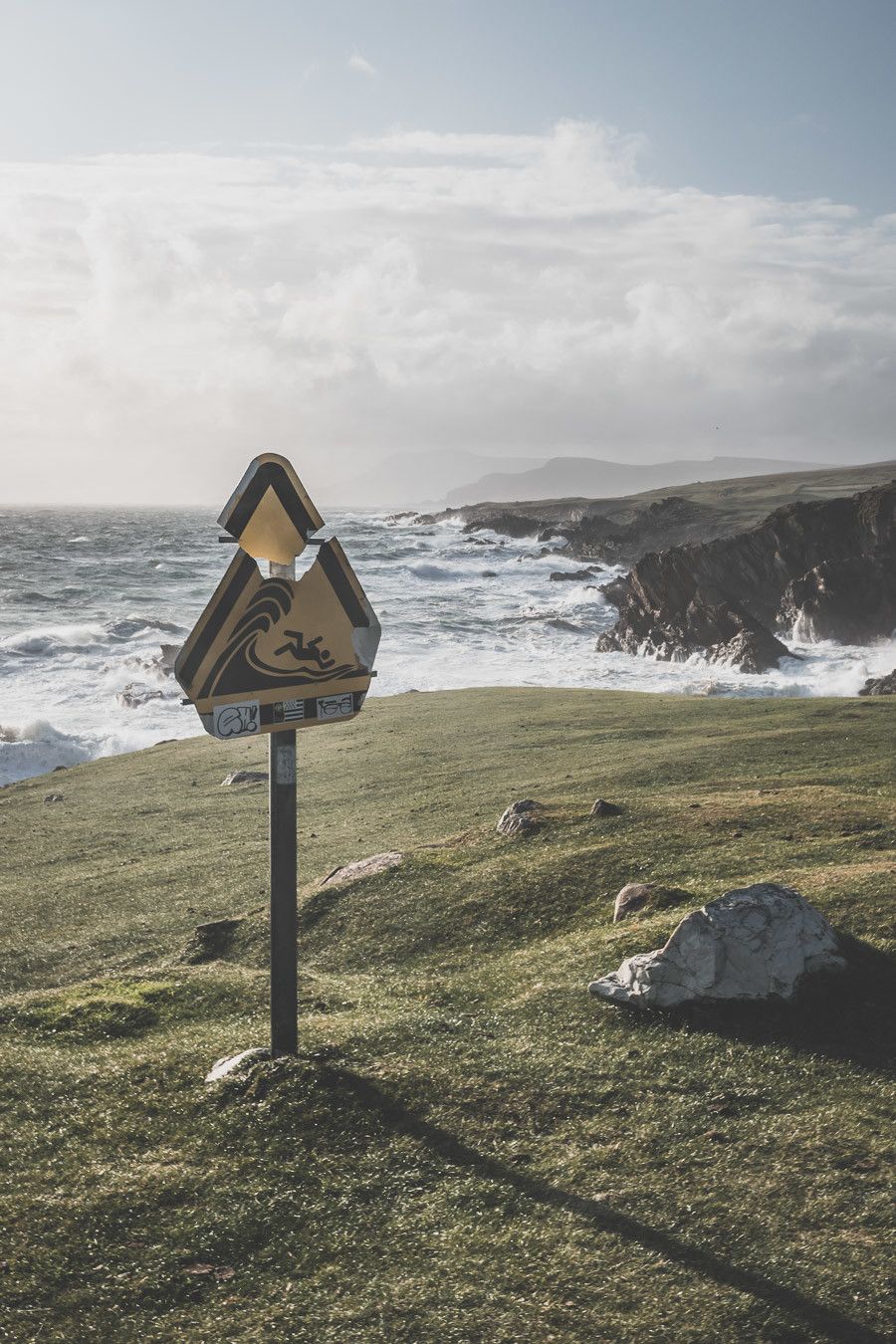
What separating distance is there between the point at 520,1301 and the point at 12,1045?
19.2 feet

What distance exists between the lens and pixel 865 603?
6100cm

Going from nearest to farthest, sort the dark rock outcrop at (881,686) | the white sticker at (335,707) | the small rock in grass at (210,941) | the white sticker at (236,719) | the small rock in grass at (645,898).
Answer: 1. the white sticker at (236,719)
2. the white sticker at (335,707)
3. the small rock in grass at (645,898)
4. the small rock in grass at (210,941)
5. the dark rock outcrop at (881,686)

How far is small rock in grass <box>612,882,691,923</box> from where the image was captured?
10.9 m

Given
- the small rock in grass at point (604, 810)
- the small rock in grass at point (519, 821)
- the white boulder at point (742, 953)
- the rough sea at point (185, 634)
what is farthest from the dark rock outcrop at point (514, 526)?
the white boulder at point (742, 953)

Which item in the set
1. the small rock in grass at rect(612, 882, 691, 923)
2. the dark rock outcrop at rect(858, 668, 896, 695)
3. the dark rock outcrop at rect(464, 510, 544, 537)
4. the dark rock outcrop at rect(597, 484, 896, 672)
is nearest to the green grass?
the small rock in grass at rect(612, 882, 691, 923)

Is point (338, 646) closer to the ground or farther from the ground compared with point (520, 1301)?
farther from the ground

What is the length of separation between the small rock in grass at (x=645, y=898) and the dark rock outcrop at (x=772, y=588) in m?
44.5

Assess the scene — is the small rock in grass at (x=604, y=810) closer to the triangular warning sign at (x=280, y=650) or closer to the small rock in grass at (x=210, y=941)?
the small rock in grass at (x=210, y=941)

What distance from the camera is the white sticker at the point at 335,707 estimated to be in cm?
767

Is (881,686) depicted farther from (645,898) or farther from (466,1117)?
(466,1117)

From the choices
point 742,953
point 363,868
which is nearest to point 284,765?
point 742,953

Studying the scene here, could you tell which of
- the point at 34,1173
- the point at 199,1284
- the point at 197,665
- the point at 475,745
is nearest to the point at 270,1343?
the point at 199,1284

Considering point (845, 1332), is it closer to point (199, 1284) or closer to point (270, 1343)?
point (270, 1343)

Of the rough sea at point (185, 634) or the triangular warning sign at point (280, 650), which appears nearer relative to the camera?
the triangular warning sign at point (280, 650)
